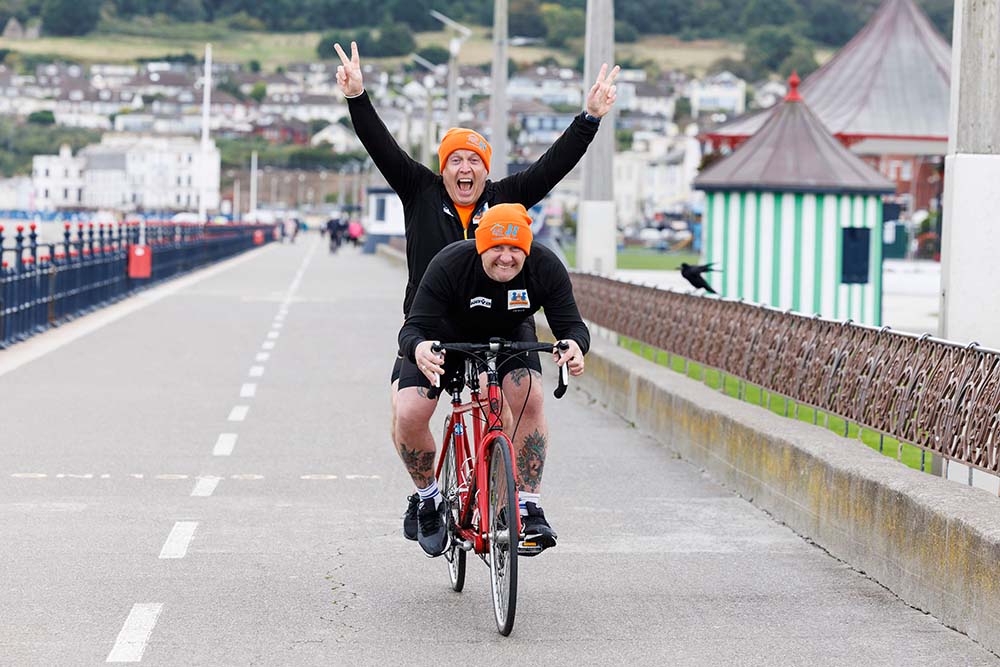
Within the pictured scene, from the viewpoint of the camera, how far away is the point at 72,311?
2853 cm

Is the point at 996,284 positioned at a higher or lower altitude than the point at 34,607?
higher

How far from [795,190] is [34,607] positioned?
16791 millimetres

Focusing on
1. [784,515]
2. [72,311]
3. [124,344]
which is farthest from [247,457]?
[72,311]

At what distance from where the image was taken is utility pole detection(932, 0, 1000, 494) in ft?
35.1

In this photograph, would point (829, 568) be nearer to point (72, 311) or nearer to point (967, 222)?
point (967, 222)

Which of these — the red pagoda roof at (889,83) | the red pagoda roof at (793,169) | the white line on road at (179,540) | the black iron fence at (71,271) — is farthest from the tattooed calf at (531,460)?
the red pagoda roof at (889,83)

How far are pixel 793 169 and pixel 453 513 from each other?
16.1 meters

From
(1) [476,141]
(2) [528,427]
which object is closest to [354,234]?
(1) [476,141]

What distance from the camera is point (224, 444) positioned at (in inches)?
546

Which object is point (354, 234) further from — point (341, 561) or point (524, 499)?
point (524, 499)

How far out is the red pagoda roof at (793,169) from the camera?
23656 millimetres

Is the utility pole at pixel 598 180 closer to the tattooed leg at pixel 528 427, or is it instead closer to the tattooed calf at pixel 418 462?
the tattooed calf at pixel 418 462

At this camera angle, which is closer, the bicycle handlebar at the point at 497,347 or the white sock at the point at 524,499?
the bicycle handlebar at the point at 497,347

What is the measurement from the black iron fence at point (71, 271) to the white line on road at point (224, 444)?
27.8ft
